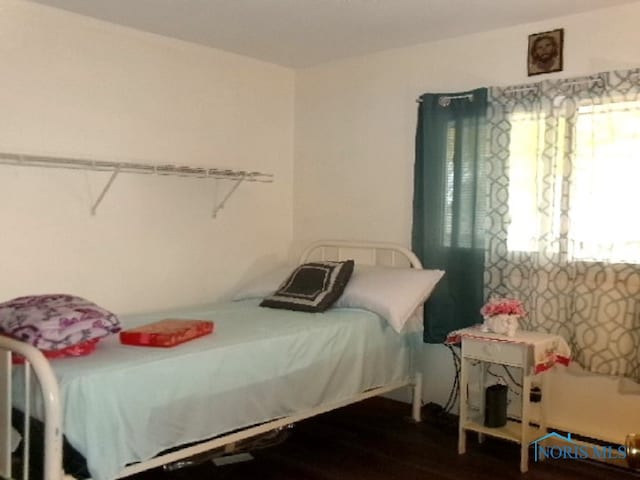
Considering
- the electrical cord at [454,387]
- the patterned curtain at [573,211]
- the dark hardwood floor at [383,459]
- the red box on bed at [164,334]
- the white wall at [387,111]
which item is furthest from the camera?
the electrical cord at [454,387]

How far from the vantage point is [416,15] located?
328 cm

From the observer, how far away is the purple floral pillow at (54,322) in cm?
222

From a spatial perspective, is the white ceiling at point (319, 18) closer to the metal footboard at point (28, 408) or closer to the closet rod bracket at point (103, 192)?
the closet rod bracket at point (103, 192)

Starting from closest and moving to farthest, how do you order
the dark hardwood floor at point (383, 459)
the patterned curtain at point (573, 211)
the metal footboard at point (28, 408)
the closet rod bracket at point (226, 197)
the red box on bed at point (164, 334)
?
the metal footboard at point (28, 408)
the red box on bed at point (164, 334)
the dark hardwood floor at point (383, 459)
the patterned curtain at point (573, 211)
the closet rod bracket at point (226, 197)

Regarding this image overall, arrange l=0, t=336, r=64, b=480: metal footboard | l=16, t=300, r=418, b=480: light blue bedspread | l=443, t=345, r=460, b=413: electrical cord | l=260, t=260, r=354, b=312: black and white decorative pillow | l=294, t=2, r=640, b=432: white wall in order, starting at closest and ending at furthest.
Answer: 1. l=0, t=336, r=64, b=480: metal footboard
2. l=16, t=300, r=418, b=480: light blue bedspread
3. l=294, t=2, r=640, b=432: white wall
4. l=260, t=260, r=354, b=312: black and white decorative pillow
5. l=443, t=345, r=460, b=413: electrical cord

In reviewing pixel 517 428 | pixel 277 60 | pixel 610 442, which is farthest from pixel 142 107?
pixel 610 442

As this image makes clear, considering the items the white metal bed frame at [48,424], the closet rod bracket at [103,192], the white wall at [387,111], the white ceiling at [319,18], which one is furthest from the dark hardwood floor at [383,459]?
the white ceiling at [319,18]

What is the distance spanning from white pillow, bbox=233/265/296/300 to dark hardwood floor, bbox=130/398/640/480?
2.51 ft

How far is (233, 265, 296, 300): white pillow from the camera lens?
148 inches

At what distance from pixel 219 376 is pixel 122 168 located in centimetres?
141

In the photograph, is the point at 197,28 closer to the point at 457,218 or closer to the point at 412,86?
the point at 412,86

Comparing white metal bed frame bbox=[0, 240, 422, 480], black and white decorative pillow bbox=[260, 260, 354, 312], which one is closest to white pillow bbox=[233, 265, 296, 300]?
black and white decorative pillow bbox=[260, 260, 354, 312]

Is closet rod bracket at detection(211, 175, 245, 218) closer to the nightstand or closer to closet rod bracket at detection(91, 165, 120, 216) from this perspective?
closet rod bracket at detection(91, 165, 120, 216)

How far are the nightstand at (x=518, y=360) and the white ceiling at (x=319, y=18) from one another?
5.14 feet
